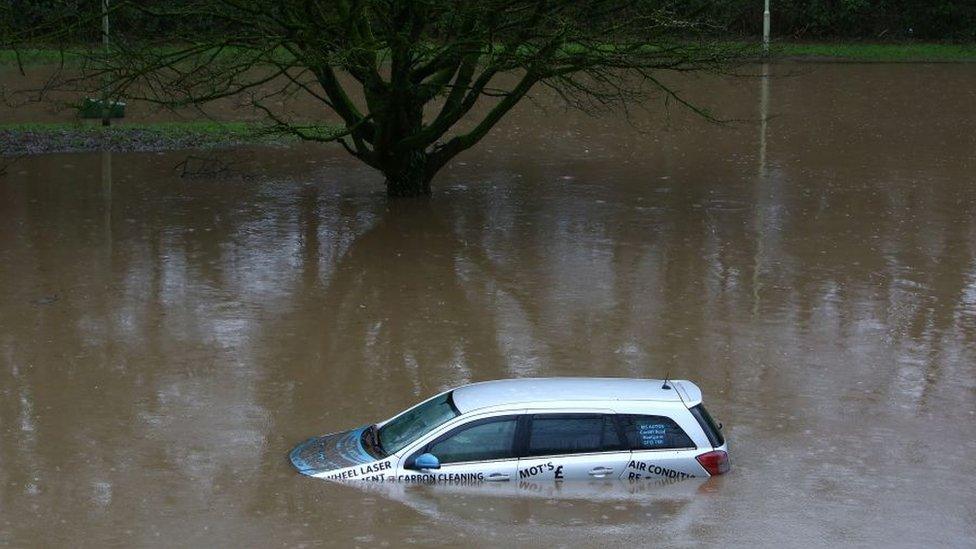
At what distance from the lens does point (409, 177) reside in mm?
24156

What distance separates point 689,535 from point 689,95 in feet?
104

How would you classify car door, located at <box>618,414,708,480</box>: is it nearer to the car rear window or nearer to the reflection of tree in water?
the car rear window

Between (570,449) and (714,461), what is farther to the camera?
(714,461)

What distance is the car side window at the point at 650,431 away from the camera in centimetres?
1034

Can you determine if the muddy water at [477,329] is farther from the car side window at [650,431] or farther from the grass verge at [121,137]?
the grass verge at [121,137]

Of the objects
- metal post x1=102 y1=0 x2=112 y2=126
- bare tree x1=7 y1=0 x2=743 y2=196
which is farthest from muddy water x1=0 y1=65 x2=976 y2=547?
metal post x1=102 y1=0 x2=112 y2=126

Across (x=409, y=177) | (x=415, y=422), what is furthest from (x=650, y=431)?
(x=409, y=177)

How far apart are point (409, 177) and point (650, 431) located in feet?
47.4

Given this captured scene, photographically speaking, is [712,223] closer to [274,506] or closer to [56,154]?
Result: [274,506]

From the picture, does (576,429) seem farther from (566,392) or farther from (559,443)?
(566,392)

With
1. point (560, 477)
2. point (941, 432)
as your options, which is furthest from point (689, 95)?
point (560, 477)

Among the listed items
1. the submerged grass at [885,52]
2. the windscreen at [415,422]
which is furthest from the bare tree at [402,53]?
the submerged grass at [885,52]

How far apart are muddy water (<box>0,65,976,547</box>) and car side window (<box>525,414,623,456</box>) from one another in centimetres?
32

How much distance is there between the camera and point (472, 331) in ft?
52.2
